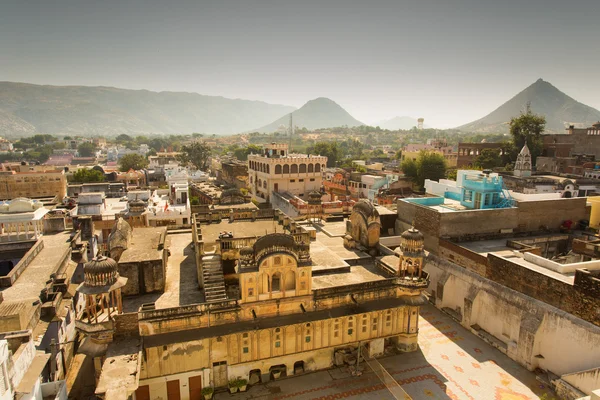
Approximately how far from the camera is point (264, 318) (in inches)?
824

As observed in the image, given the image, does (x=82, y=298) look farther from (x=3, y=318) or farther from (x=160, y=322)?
(x=160, y=322)

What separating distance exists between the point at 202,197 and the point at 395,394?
168ft

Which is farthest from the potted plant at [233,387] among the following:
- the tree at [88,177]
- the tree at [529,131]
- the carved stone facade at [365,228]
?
the tree at [529,131]

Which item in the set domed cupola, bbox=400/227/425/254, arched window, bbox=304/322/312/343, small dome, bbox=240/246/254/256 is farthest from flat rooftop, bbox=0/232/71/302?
domed cupola, bbox=400/227/425/254

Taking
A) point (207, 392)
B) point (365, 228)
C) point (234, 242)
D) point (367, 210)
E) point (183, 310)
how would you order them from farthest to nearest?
point (365, 228) → point (367, 210) → point (234, 242) → point (207, 392) → point (183, 310)

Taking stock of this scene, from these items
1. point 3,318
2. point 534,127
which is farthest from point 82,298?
point 534,127

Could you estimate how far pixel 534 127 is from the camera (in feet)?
248

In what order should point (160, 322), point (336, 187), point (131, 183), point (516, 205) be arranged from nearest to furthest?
point (160, 322), point (516, 205), point (336, 187), point (131, 183)

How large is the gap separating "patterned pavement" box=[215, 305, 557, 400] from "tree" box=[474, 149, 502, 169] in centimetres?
6105

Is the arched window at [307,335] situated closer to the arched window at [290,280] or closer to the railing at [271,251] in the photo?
the arched window at [290,280]

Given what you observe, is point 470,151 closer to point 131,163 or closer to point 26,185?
point 26,185

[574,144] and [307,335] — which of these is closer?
[307,335]

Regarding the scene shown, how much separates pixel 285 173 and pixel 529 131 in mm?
51545

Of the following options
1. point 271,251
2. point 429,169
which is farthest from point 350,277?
point 429,169
